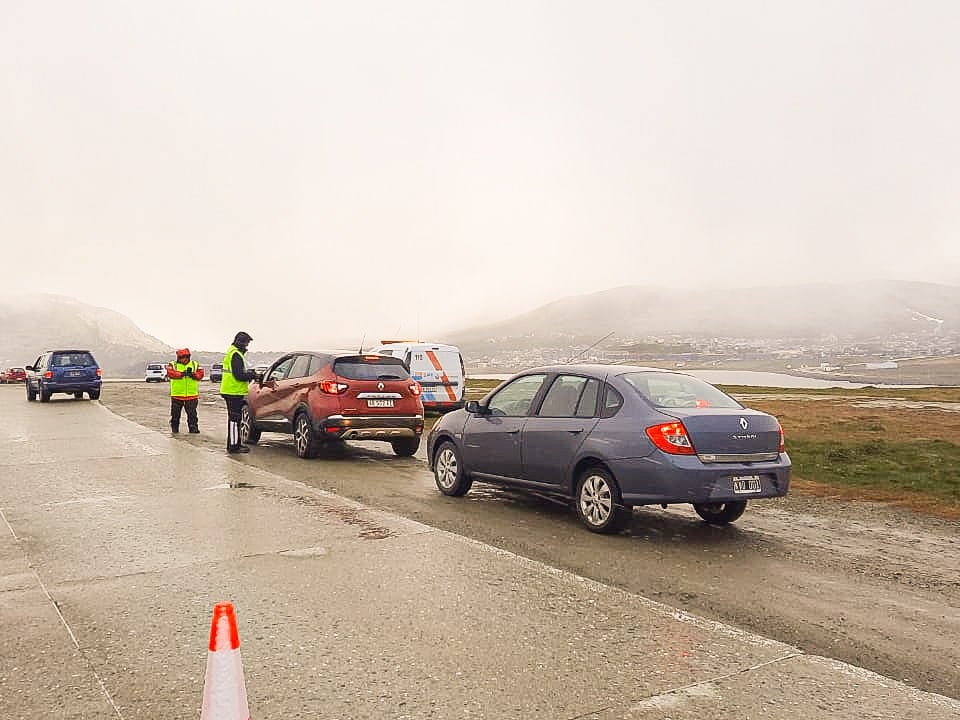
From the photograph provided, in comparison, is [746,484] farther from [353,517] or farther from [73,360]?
[73,360]

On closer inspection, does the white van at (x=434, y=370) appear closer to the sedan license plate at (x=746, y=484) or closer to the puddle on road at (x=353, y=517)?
the puddle on road at (x=353, y=517)

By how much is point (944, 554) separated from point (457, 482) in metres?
4.94

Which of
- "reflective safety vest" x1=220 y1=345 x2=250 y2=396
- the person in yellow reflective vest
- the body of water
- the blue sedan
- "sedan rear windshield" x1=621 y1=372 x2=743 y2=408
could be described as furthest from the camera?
the body of water

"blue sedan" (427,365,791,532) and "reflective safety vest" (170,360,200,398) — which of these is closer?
"blue sedan" (427,365,791,532)

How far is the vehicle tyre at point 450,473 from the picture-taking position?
979cm

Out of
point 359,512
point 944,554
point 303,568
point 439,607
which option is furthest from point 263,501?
point 944,554

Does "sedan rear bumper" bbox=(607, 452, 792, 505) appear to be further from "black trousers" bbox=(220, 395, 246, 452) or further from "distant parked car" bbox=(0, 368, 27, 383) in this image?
"distant parked car" bbox=(0, 368, 27, 383)

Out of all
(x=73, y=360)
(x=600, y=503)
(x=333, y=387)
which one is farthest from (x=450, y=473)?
(x=73, y=360)

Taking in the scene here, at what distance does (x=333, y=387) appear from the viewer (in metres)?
13.2

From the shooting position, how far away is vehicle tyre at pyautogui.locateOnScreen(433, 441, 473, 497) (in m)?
9.79

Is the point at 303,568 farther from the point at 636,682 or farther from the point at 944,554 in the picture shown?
the point at 944,554

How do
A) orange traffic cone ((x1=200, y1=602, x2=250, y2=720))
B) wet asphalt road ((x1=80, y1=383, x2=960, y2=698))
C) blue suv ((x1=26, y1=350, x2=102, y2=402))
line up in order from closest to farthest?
orange traffic cone ((x1=200, y1=602, x2=250, y2=720))
wet asphalt road ((x1=80, y1=383, x2=960, y2=698))
blue suv ((x1=26, y1=350, x2=102, y2=402))

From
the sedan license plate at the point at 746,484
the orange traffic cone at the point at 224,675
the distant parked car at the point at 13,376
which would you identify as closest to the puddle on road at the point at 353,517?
the sedan license plate at the point at 746,484

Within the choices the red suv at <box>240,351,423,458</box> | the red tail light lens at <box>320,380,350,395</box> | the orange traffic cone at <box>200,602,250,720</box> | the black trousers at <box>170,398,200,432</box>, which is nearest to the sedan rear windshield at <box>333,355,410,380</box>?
the red suv at <box>240,351,423,458</box>
